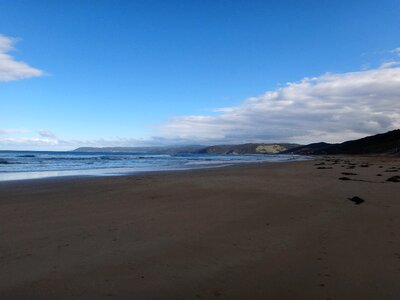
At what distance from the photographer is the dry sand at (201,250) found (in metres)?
4.05

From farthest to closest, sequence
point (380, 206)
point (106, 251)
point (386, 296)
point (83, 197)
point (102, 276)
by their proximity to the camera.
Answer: point (83, 197) < point (380, 206) < point (106, 251) < point (102, 276) < point (386, 296)

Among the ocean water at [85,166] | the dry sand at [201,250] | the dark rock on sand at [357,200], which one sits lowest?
the dry sand at [201,250]

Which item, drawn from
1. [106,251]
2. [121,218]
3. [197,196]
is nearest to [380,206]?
[197,196]

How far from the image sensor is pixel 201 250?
5.44 m

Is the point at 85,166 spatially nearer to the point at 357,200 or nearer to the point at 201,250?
the point at 357,200

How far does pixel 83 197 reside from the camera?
36.2 feet

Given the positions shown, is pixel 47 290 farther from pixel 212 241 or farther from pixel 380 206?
pixel 380 206

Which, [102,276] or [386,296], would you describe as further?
[102,276]

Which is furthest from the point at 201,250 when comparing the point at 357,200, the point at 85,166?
the point at 85,166

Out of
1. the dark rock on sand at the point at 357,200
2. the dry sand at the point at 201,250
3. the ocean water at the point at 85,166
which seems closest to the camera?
the dry sand at the point at 201,250

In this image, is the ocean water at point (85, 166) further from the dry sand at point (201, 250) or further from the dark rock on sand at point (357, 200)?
the dark rock on sand at point (357, 200)

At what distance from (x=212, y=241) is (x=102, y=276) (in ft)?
6.96

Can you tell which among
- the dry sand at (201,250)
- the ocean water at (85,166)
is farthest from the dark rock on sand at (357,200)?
the ocean water at (85,166)

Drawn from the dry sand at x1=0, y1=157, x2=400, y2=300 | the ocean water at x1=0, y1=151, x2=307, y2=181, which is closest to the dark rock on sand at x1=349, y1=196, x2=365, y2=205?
the dry sand at x1=0, y1=157, x2=400, y2=300
